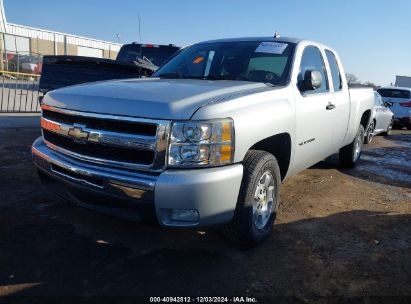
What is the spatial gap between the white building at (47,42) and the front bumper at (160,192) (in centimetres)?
3367

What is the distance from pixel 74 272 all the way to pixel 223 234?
1.26m

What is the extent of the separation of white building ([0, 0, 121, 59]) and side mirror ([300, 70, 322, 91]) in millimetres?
33379

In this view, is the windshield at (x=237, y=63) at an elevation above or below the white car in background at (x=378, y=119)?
above

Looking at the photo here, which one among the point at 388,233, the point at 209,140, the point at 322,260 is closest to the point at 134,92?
the point at 209,140

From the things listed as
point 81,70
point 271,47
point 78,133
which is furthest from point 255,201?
point 81,70

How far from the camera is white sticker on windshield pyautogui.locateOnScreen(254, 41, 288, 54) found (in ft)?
14.4

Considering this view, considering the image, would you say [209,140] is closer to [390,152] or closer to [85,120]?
[85,120]

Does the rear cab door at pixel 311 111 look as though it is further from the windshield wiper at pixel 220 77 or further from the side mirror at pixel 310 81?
the windshield wiper at pixel 220 77

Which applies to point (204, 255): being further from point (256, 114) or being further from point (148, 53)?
point (148, 53)

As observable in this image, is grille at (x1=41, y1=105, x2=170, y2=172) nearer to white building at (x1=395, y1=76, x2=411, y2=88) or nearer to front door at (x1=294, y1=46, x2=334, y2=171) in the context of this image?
front door at (x1=294, y1=46, x2=334, y2=171)

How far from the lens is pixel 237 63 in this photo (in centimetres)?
446

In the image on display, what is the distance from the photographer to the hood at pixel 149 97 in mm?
2914

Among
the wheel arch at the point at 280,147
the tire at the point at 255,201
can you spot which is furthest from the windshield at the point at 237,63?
the tire at the point at 255,201

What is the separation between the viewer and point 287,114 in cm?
380
